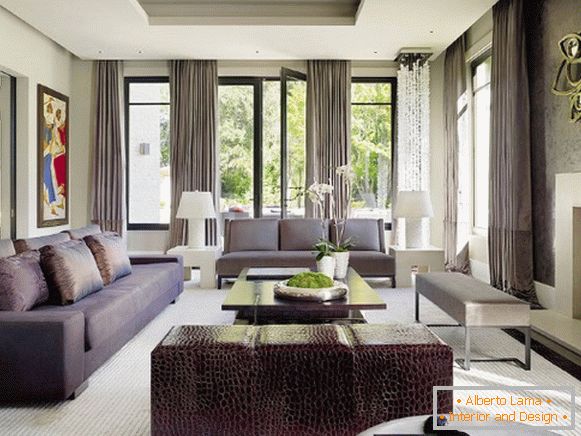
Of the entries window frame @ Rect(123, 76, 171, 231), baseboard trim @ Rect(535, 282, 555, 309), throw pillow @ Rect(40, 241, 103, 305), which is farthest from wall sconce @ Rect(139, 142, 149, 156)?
baseboard trim @ Rect(535, 282, 555, 309)

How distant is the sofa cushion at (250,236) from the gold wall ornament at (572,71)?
3697 millimetres

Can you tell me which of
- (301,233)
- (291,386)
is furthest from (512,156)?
(291,386)

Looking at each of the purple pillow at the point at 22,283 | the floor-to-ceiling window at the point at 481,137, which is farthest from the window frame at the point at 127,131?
the purple pillow at the point at 22,283

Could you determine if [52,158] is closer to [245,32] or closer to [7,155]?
[7,155]

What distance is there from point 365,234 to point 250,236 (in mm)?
1446

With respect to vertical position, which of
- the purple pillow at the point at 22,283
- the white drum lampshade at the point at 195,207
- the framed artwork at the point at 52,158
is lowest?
the purple pillow at the point at 22,283

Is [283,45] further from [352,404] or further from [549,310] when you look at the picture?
[352,404]

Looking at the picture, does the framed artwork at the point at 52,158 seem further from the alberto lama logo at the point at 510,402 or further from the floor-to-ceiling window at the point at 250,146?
the alberto lama logo at the point at 510,402

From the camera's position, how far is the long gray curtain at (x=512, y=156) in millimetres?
5852

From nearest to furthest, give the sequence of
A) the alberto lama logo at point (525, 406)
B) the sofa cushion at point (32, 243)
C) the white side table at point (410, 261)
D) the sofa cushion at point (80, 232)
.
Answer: the alberto lama logo at point (525, 406) < the sofa cushion at point (32, 243) < the sofa cushion at point (80, 232) < the white side table at point (410, 261)

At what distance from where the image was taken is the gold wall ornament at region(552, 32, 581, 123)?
15.7 ft

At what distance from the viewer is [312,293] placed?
3.75 meters

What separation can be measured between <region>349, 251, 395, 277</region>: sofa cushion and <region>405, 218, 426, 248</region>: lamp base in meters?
0.47

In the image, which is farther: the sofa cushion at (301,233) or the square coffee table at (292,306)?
the sofa cushion at (301,233)
